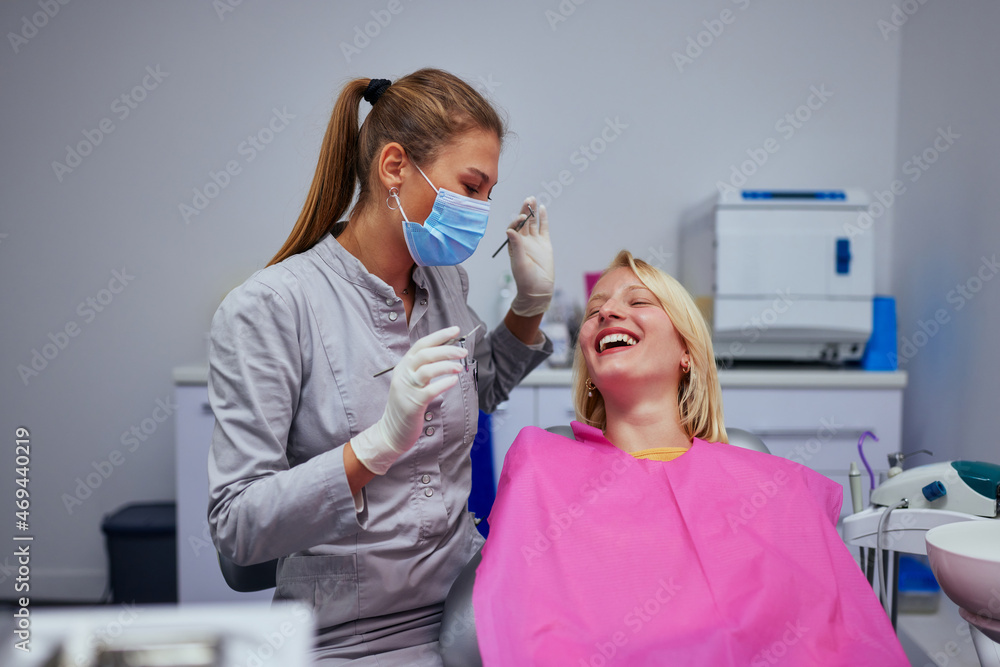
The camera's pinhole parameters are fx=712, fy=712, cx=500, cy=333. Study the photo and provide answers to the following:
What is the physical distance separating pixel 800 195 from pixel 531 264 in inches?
55.6

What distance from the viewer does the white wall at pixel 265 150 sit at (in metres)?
Answer: 2.70

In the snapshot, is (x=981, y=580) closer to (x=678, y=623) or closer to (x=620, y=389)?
(x=678, y=623)

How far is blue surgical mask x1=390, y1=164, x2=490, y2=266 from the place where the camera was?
1.18m

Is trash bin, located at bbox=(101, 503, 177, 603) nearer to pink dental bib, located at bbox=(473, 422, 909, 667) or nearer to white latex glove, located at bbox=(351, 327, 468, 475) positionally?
pink dental bib, located at bbox=(473, 422, 909, 667)

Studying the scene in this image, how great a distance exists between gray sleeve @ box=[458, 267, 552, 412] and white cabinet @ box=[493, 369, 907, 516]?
0.79 m

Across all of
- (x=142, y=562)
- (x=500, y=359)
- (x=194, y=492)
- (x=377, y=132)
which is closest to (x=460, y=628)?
(x=500, y=359)

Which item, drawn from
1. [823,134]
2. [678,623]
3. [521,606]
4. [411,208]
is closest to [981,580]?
[678,623]

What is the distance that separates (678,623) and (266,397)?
702 millimetres

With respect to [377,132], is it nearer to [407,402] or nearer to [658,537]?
[407,402]

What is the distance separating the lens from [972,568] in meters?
0.88

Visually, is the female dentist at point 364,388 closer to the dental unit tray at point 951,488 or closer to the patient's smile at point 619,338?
the patient's smile at point 619,338

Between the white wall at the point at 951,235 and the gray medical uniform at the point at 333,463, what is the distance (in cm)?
175

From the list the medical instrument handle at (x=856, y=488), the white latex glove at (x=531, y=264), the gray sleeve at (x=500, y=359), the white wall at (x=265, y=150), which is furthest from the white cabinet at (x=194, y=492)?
the medical instrument handle at (x=856, y=488)

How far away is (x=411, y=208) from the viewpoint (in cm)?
119
